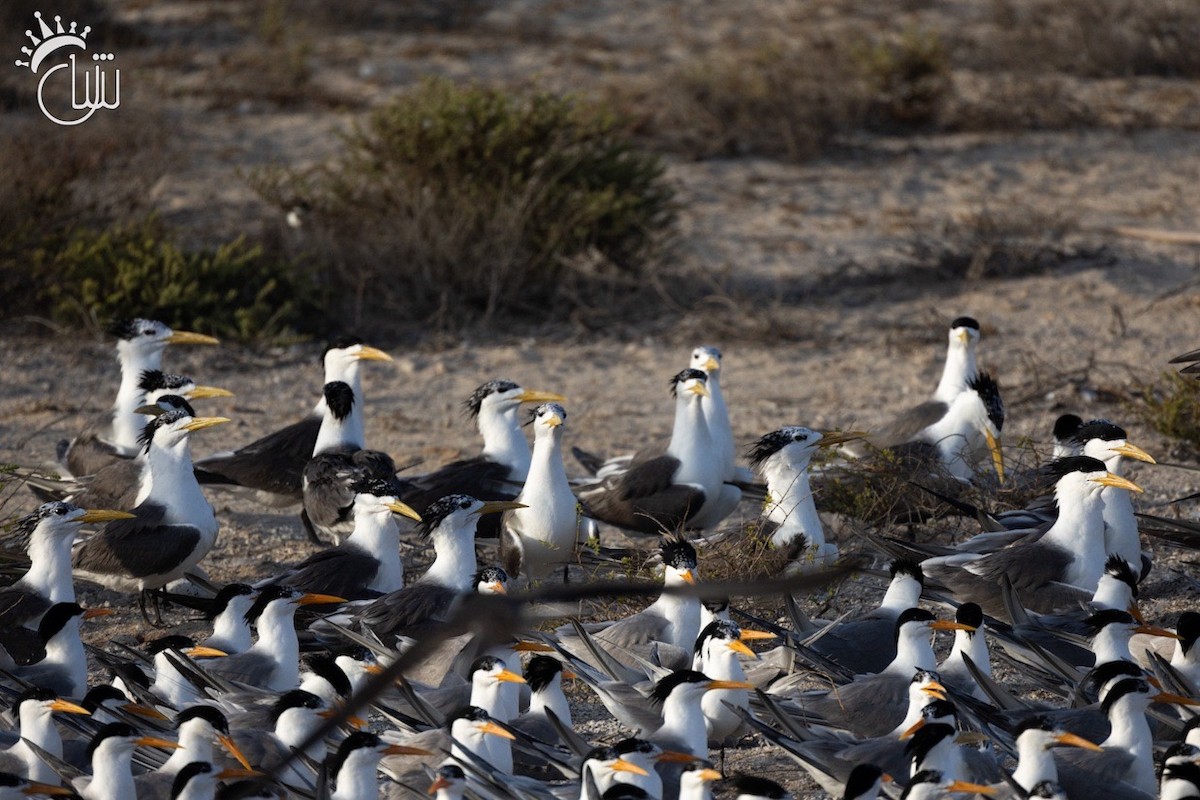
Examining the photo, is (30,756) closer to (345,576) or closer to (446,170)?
(345,576)

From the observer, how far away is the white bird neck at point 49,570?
5.40 meters

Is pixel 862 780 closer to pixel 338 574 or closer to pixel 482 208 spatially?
pixel 338 574

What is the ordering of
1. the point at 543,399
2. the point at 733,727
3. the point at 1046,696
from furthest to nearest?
the point at 543,399 → the point at 1046,696 → the point at 733,727

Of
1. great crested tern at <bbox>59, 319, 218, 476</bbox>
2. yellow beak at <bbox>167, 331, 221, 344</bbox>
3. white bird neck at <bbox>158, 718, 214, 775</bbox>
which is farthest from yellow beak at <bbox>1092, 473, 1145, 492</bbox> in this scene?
yellow beak at <bbox>167, 331, 221, 344</bbox>

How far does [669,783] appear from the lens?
4422 millimetres

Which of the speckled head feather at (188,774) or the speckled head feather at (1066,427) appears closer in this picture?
the speckled head feather at (188,774)

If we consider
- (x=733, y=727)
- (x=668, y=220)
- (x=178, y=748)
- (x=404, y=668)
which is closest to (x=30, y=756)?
(x=178, y=748)

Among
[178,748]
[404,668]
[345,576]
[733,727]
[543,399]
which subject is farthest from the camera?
[543,399]

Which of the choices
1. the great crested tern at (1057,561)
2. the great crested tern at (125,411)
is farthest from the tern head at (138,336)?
the great crested tern at (1057,561)

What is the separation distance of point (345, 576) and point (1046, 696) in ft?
7.98

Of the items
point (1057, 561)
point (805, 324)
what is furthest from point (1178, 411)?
point (805, 324)

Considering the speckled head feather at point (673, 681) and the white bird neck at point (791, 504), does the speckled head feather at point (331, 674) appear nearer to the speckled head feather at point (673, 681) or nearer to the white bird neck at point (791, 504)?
the speckled head feather at point (673, 681)

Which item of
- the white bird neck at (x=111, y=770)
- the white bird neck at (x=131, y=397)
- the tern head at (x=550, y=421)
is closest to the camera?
the white bird neck at (x=111, y=770)

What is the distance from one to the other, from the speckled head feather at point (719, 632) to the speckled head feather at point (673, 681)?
280 millimetres
